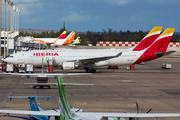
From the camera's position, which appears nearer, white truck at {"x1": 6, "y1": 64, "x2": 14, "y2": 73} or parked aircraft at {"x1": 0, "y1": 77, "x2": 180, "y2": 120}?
parked aircraft at {"x1": 0, "y1": 77, "x2": 180, "y2": 120}

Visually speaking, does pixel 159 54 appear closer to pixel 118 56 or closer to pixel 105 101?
pixel 118 56

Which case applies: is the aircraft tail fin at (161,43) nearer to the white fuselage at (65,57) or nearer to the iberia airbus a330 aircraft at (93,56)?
the iberia airbus a330 aircraft at (93,56)

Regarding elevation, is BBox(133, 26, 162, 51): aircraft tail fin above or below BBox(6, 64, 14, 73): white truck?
above

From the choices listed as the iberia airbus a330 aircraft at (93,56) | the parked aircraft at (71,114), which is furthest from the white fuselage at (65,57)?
the parked aircraft at (71,114)

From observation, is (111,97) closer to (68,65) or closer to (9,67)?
(68,65)

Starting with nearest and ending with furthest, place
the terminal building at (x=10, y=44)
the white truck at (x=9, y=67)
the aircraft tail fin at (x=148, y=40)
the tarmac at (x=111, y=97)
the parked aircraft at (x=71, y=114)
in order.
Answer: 1. the parked aircraft at (x=71, y=114)
2. the tarmac at (x=111, y=97)
3. the white truck at (x=9, y=67)
4. the aircraft tail fin at (x=148, y=40)
5. the terminal building at (x=10, y=44)

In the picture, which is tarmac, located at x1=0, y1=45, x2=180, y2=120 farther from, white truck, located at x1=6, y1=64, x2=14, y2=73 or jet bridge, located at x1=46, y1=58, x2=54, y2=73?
jet bridge, located at x1=46, y1=58, x2=54, y2=73

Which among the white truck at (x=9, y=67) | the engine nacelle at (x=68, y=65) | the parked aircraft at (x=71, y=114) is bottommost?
the white truck at (x=9, y=67)

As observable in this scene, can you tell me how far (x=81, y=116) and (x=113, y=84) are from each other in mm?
20645

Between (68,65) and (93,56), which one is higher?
(93,56)

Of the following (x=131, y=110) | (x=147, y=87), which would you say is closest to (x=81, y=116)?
(x=131, y=110)

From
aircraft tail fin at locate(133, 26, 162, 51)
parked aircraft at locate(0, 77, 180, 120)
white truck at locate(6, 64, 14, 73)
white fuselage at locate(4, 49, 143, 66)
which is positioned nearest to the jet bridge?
white fuselage at locate(4, 49, 143, 66)

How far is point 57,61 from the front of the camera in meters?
43.2

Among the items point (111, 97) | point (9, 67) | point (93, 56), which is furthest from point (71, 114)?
point (93, 56)
